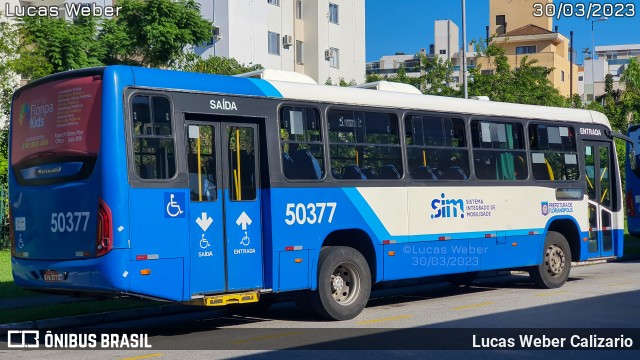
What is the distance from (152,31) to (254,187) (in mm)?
27197

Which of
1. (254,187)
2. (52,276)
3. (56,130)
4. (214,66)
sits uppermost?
(214,66)

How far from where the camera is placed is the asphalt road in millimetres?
10688

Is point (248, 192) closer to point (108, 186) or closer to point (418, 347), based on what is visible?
point (108, 186)

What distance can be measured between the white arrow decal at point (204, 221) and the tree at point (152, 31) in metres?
27.6

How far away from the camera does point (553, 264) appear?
1758cm

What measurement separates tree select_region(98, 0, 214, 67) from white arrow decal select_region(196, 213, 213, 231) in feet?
90.6

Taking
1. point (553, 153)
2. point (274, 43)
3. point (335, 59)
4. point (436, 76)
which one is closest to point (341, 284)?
point (553, 153)

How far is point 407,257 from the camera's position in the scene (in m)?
14.6

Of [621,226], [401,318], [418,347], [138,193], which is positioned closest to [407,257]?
[401,318]

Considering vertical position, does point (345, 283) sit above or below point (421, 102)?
below

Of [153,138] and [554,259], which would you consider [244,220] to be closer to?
[153,138]

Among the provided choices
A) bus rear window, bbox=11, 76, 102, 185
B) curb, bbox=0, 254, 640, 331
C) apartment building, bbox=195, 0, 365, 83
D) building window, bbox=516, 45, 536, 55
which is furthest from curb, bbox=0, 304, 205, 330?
building window, bbox=516, 45, 536, 55

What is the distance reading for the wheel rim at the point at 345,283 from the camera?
1356 cm

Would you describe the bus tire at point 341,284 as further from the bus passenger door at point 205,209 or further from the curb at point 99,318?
the curb at point 99,318
